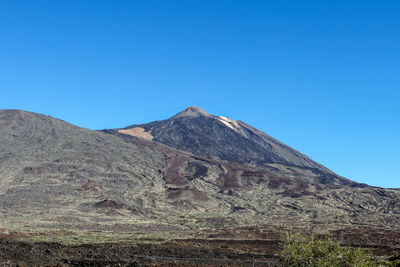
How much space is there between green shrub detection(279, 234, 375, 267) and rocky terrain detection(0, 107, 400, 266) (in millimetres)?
31068

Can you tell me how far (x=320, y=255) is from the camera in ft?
71.4

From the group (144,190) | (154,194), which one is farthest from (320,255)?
(144,190)

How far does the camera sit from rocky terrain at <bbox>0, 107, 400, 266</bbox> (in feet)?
237

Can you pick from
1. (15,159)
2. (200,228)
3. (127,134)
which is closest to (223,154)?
(127,134)

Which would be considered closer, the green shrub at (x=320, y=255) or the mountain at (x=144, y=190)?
the green shrub at (x=320, y=255)

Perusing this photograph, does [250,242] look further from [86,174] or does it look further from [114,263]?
[86,174]

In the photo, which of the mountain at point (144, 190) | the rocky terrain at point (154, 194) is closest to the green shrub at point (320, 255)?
the rocky terrain at point (154, 194)

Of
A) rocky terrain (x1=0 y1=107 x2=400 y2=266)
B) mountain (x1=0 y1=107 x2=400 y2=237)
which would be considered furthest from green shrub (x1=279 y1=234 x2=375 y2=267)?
mountain (x1=0 y1=107 x2=400 y2=237)

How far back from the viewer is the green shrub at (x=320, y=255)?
20.8m

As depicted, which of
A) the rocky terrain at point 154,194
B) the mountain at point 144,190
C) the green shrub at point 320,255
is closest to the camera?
the green shrub at point 320,255

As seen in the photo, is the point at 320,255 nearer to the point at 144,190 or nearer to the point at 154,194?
the point at 154,194

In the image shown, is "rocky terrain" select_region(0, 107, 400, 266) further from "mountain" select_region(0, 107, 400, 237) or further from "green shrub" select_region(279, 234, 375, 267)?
"green shrub" select_region(279, 234, 375, 267)

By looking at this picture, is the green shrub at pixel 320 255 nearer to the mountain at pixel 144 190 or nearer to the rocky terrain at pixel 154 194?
the rocky terrain at pixel 154 194

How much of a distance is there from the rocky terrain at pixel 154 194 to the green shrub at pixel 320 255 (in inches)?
1223
